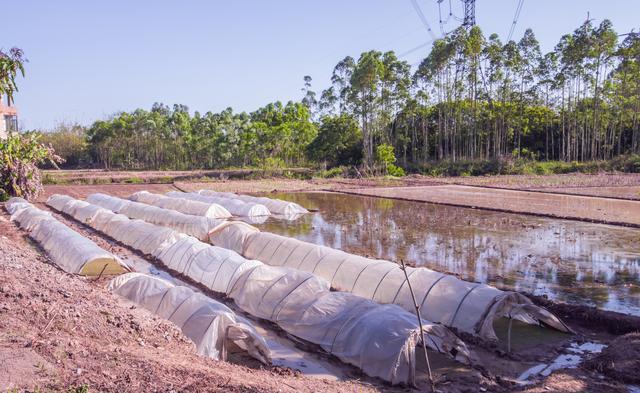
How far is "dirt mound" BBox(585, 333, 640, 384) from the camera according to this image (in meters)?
6.80

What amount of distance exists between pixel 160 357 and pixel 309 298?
11.6 feet

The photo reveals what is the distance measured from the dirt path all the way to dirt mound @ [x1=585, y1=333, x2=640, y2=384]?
480 inches

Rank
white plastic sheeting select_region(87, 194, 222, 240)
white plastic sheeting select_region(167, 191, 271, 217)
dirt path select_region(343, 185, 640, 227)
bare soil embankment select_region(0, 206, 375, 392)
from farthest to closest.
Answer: white plastic sheeting select_region(167, 191, 271, 217) → dirt path select_region(343, 185, 640, 227) → white plastic sheeting select_region(87, 194, 222, 240) → bare soil embankment select_region(0, 206, 375, 392)

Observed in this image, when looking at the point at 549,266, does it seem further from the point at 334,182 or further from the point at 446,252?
the point at 334,182

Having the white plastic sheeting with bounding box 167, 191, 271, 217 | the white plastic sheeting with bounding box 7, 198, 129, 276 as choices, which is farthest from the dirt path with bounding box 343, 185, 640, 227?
the white plastic sheeting with bounding box 7, 198, 129, 276

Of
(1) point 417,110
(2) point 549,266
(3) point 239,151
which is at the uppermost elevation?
(1) point 417,110

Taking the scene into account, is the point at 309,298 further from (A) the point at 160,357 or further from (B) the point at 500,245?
(B) the point at 500,245

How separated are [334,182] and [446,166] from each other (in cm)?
1106

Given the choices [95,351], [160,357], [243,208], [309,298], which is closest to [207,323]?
[160,357]

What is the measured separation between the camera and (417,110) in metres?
54.1

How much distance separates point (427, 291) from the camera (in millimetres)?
9211

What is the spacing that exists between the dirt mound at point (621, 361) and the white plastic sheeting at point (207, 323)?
4524 mm

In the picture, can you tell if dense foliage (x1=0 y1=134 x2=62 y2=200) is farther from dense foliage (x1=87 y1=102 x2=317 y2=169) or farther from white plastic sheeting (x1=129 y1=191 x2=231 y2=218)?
dense foliage (x1=87 y1=102 x2=317 y2=169)

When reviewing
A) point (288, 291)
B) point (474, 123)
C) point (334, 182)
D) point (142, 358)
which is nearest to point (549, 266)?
point (288, 291)
